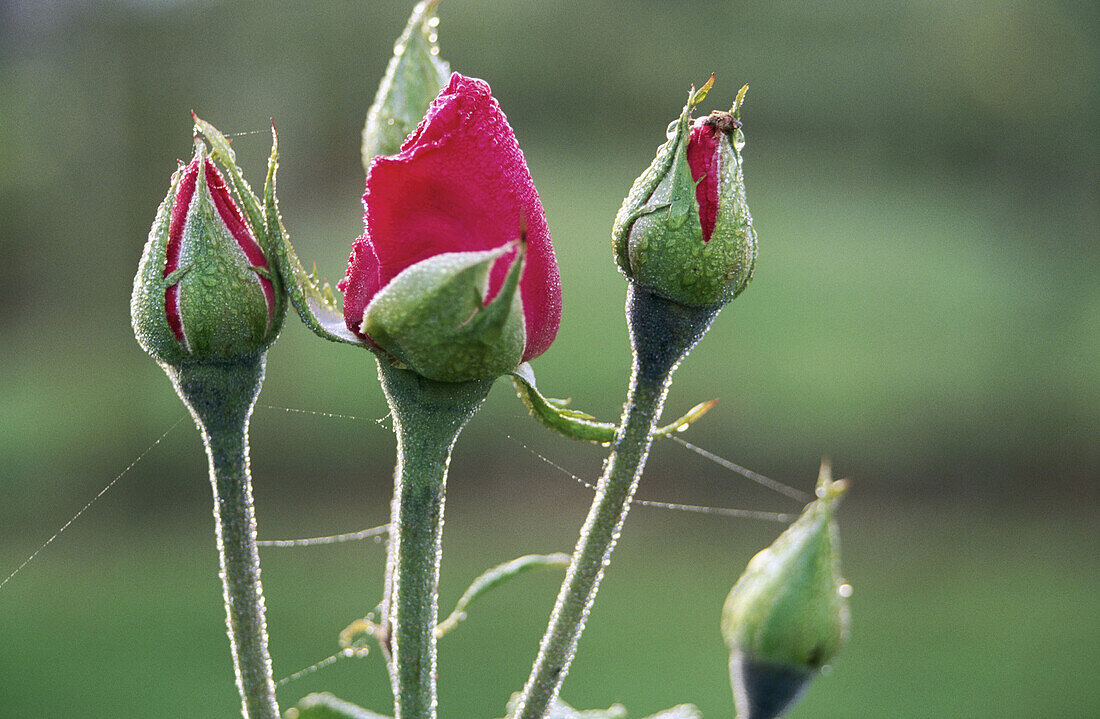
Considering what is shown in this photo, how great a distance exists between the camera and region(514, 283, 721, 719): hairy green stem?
326 millimetres

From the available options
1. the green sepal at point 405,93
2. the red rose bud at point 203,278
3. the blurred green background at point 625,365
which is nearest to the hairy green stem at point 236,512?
the red rose bud at point 203,278

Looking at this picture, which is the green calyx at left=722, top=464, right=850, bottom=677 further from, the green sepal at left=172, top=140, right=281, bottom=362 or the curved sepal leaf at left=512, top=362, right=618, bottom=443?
the green sepal at left=172, top=140, right=281, bottom=362

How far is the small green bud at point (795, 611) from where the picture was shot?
0.31 m

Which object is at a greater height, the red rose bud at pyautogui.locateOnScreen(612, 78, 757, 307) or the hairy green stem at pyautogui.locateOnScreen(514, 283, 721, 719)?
the red rose bud at pyautogui.locateOnScreen(612, 78, 757, 307)

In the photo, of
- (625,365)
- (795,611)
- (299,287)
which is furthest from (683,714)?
(625,365)

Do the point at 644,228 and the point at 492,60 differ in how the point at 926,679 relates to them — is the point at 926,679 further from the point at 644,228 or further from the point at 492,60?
the point at 492,60

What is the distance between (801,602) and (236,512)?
17 cm

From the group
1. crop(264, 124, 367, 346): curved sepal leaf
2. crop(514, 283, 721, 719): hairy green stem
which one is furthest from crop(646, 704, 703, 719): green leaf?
crop(264, 124, 367, 346): curved sepal leaf

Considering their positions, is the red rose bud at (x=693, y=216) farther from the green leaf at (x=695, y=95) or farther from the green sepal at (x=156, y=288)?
the green sepal at (x=156, y=288)

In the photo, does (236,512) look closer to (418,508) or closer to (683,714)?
(418,508)

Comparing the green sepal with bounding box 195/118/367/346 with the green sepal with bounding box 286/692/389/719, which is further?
the green sepal with bounding box 286/692/389/719

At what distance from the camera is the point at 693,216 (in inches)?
12.5

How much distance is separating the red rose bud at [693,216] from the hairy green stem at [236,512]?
0.13 meters

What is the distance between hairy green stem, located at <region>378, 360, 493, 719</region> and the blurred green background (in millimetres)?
1948
